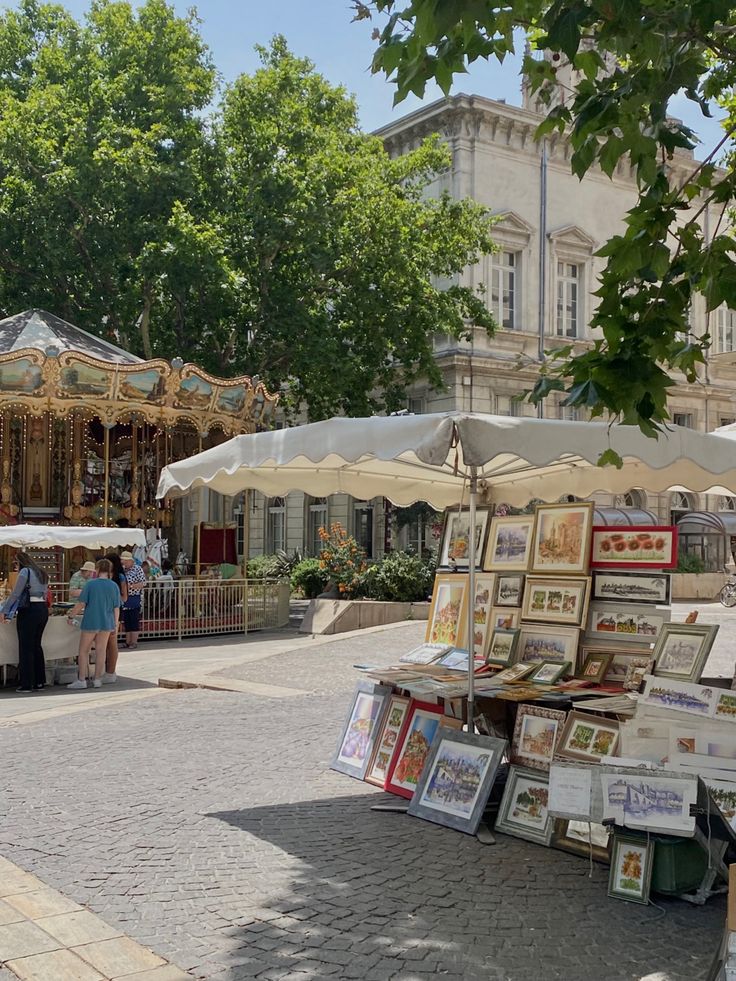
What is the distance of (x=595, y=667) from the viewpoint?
718 centimetres

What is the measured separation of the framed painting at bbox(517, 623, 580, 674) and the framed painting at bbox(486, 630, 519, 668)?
0.07 metres

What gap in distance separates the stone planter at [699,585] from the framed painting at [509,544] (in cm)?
2336

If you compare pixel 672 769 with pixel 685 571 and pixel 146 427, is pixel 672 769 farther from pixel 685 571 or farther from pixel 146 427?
pixel 685 571

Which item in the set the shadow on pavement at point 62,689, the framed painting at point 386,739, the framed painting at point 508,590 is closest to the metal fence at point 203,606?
the shadow on pavement at point 62,689

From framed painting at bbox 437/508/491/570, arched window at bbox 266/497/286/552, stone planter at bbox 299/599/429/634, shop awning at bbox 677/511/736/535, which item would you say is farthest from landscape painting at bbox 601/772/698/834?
arched window at bbox 266/497/286/552

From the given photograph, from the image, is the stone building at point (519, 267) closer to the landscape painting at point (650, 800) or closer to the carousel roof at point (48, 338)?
the carousel roof at point (48, 338)

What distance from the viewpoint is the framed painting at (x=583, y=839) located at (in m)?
5.94


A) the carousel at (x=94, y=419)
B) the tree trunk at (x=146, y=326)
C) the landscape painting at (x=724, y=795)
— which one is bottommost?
the landscape painting at (x=724, y=795)

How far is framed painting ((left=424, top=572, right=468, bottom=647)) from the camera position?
330 inches

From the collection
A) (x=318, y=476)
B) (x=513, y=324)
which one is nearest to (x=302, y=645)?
(x=318, y=476)

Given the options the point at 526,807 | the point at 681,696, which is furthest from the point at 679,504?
the point at 681,696

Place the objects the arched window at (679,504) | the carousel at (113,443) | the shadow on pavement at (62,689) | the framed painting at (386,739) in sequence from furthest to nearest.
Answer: the arched window at (679,504), the carousel at (113,443), the shadow on pavement at (62,689), the framed painting at (386,739)

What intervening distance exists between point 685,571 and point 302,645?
16.8 meters

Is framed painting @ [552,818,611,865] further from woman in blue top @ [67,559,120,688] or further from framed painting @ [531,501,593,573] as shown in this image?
woman in blue top @ [67,559,120,688]
